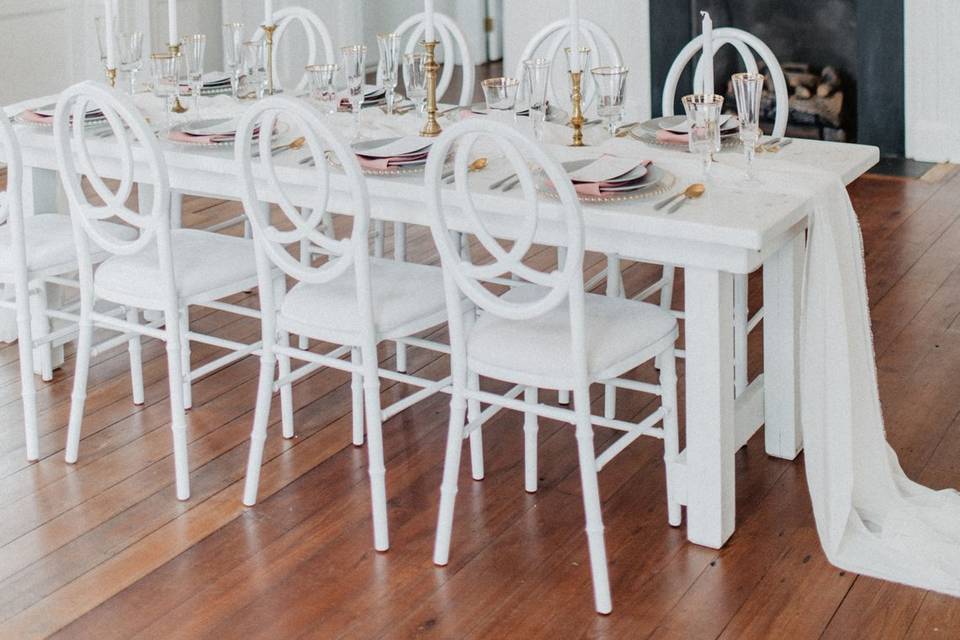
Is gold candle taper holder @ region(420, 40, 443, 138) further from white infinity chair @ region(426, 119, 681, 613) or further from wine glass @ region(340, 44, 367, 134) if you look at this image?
white infinity chair @ region(426, 119, 681, 613)

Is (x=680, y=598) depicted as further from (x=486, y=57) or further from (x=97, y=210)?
(x=486, y=57)

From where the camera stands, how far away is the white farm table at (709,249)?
7.91 ft

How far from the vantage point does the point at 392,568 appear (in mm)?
2545

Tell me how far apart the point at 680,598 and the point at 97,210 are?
1.45 metres

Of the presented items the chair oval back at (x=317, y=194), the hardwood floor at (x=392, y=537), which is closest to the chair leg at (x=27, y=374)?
the hardwood floor at (x=392, y=537)

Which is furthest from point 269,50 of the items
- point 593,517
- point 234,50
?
point 593,517

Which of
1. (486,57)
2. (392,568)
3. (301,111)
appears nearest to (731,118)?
(301,111)

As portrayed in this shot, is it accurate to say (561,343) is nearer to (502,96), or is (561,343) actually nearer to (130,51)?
(502,96)

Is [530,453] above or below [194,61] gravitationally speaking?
below

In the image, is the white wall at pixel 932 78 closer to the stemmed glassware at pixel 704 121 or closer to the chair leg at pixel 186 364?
the stemmed glassware at pixel 704 121

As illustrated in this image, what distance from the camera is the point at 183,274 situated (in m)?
2.85

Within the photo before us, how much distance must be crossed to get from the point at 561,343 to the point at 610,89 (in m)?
0.73

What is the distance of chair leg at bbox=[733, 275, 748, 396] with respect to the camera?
2975 millimetres

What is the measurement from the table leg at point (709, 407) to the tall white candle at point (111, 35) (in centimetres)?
166
